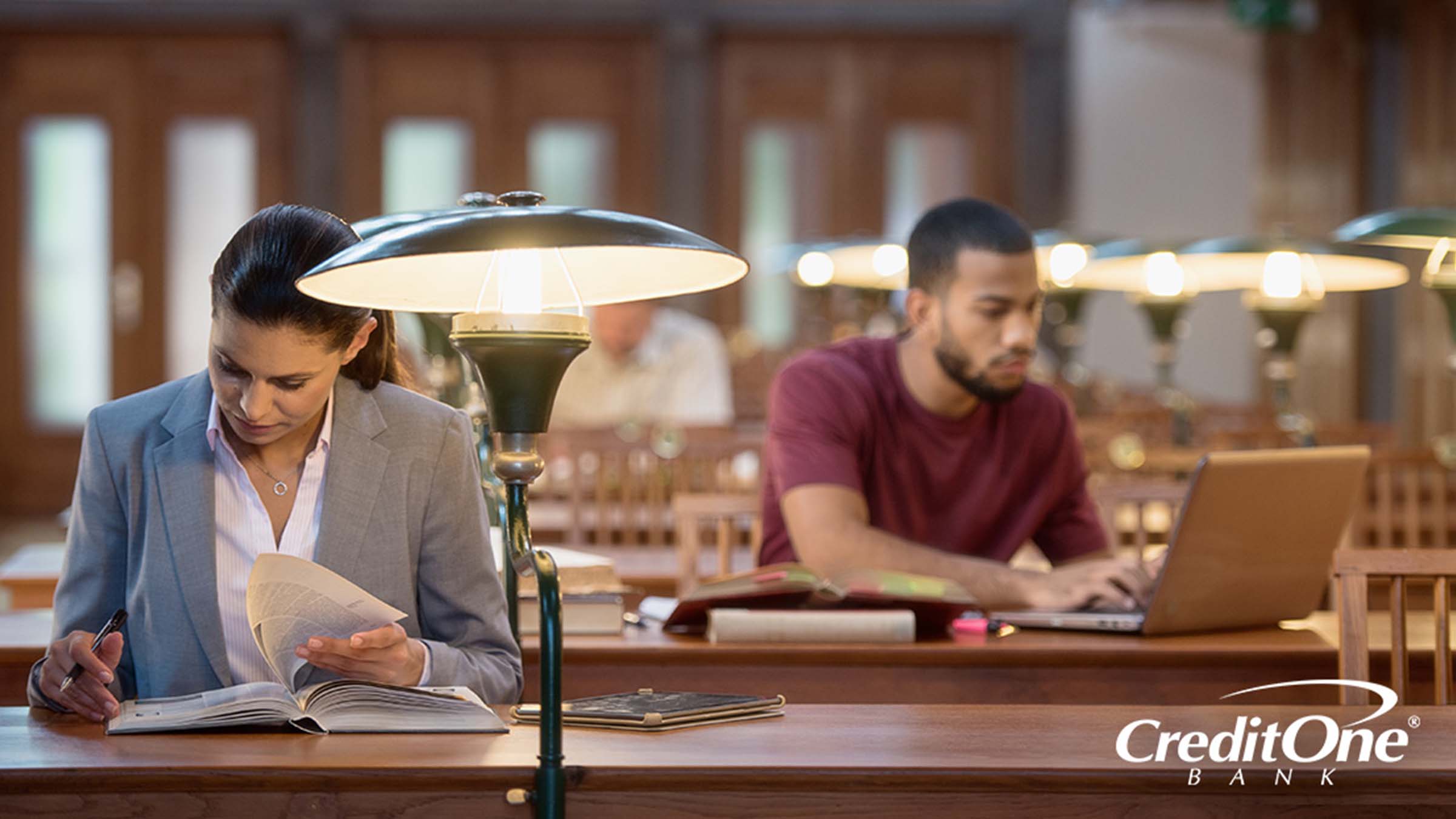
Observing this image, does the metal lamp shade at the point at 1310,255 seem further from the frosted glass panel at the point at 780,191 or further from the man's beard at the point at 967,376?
the frosted glass panel at the point at 780,191

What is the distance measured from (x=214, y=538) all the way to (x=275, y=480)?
0.35ft

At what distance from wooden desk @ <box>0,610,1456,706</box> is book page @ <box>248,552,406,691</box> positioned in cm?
65

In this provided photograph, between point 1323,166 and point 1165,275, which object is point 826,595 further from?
point 1323,166

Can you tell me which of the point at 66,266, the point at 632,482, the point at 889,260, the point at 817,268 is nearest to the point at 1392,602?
the point at 632,482

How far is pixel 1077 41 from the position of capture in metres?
9.87

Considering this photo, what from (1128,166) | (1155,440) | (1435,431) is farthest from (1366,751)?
(1128,166)

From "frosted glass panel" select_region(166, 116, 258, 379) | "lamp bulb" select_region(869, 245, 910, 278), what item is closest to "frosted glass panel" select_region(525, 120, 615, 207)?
"frosted glass panel" select_region(166, 116, 258, 379)

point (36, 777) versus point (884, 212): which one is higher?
point (884, 212)

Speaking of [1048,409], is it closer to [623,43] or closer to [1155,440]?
[1155,440]

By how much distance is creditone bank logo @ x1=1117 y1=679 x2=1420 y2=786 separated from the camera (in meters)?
1.56

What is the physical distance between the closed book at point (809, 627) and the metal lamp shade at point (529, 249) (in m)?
0.69

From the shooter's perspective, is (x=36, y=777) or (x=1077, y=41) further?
(x=1077, y=41)

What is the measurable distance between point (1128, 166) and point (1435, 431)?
9.49 feet

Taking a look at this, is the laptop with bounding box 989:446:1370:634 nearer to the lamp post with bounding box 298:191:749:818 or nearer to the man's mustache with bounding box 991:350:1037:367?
the man's mustache with bounding box 991:350:1037:367
